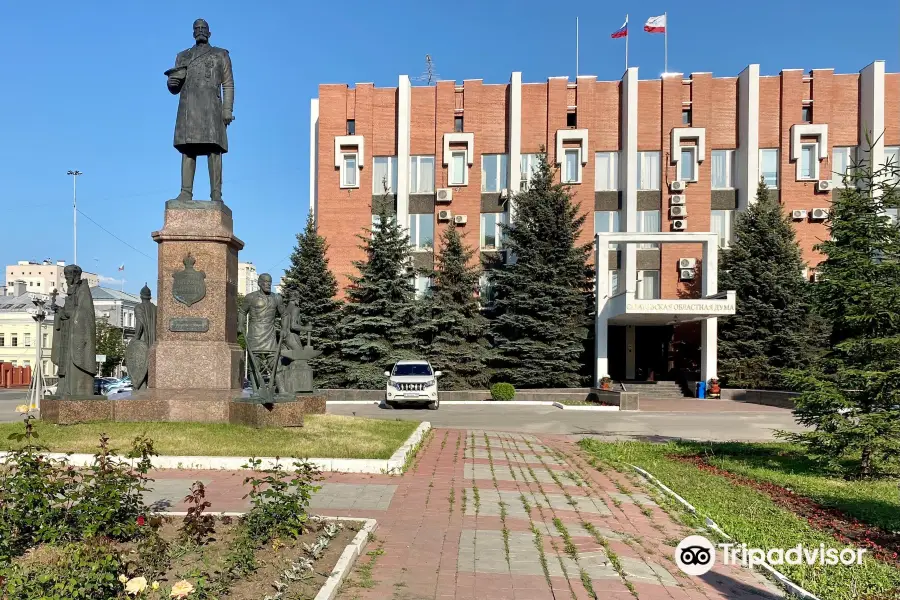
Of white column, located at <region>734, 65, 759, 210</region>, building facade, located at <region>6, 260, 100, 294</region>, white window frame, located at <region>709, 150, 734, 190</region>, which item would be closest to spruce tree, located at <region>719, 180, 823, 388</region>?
white column, located at <region>734, 65, 759, 210</region>

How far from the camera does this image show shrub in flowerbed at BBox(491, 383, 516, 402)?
89.0 ft

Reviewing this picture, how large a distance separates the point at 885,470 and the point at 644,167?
28.7 meters

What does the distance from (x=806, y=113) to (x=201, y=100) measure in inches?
1347

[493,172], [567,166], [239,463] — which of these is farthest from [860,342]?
[493,172]

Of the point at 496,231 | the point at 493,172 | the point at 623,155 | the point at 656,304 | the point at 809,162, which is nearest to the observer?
the point at 656,304

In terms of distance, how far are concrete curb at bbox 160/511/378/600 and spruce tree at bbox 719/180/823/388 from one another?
29.3m

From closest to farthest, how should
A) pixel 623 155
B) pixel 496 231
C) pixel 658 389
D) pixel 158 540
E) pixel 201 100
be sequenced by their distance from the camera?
pixel 158 540, pixel 201 100, pixel 658 389, pixel 623 155, pixel 496 231

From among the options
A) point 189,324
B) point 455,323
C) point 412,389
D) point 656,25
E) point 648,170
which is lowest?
point 412,389

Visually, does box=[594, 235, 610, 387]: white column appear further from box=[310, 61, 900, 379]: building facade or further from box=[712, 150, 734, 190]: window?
box=[712, 150, 734, 190]: window

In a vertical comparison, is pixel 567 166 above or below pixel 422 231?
above

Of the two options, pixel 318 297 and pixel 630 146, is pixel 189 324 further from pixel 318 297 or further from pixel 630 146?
pixel 630 146

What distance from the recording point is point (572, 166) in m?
36.0

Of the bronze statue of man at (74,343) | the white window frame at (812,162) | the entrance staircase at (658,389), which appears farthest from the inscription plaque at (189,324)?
the white window frame at (812,162)

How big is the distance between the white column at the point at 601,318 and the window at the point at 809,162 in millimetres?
13546
